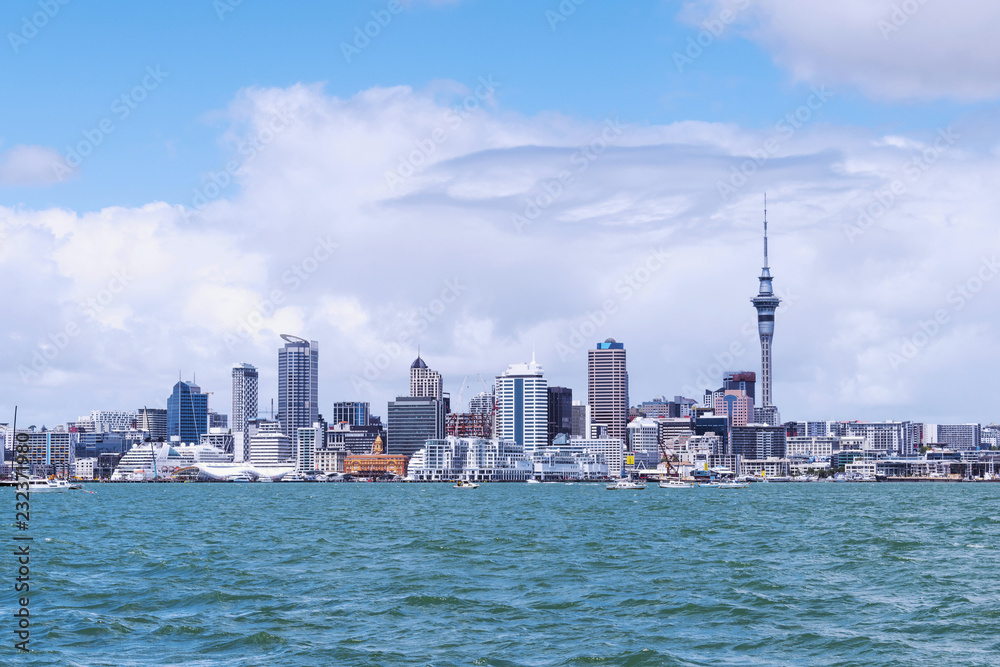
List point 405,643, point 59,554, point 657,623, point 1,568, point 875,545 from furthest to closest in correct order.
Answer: point 875,545 → point 59,554 → point 1,568 → point 657,623 → point 405,643

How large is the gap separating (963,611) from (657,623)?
11907 mm

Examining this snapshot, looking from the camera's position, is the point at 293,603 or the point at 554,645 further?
the point at 293,603

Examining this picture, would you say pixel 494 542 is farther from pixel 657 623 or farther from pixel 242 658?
pixel 242 658

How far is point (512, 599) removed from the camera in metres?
44.7

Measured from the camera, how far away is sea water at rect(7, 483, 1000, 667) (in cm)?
3462

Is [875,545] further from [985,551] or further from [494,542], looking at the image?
[494,542]

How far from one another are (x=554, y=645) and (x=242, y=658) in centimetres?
931

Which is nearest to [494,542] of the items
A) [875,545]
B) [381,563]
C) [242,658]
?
[381,563]

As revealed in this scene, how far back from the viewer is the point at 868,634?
37375mm

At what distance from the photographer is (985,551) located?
2618 inches

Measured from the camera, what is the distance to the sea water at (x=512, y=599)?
1363 inches

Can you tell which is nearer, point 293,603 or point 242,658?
point 242,658

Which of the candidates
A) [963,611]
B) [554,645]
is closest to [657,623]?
[554,645]

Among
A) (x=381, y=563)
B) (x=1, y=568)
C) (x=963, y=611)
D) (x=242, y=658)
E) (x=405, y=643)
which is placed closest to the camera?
(x=242, y=658)
